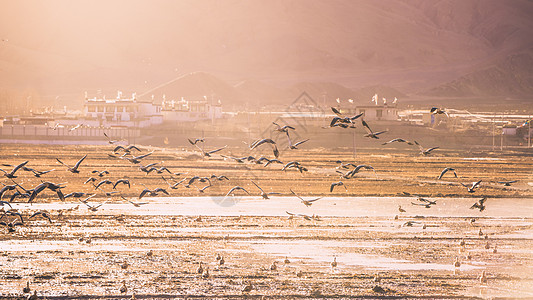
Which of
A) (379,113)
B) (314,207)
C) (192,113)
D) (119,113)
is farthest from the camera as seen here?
(192,113)

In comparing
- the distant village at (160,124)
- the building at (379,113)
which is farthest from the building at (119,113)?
the building at (379,113)

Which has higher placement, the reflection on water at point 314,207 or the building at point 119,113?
the building at point 119,113

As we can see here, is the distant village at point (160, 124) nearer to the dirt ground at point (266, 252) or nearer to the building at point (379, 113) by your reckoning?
the building at point (379, 113)

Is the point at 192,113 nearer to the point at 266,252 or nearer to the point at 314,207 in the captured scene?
the point at 314,207

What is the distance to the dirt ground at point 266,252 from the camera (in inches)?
1228

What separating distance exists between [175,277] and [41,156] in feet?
187

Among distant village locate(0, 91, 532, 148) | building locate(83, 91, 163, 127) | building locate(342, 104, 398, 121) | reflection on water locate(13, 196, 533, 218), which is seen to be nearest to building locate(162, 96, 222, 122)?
distant village locate(0, 91, 532, 148)

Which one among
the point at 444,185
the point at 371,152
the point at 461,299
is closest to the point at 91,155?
the point at 371,152

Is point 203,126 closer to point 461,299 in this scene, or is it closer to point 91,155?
point 91,155

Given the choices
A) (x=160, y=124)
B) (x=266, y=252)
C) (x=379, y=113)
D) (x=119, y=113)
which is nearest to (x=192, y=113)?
(x=160, y=124)

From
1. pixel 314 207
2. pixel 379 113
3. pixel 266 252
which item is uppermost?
pixel 379 113

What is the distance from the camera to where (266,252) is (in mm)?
37625

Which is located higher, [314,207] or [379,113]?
[379,113]

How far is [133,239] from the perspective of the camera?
133ft
